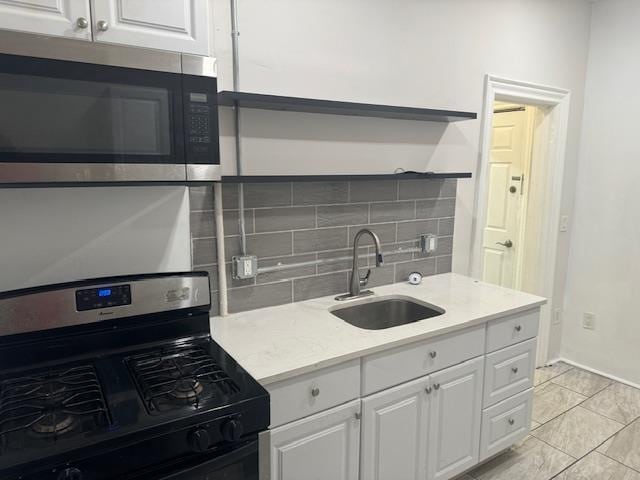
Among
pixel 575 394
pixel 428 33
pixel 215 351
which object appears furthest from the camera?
pixel 575 394

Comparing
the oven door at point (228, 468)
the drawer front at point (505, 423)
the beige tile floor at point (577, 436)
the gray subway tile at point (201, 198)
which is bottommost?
the beige tile floor at point (577, 436)

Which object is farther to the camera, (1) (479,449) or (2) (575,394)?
(2) (575,394)

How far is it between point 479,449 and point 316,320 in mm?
1081

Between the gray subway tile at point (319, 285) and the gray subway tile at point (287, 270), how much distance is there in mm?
35

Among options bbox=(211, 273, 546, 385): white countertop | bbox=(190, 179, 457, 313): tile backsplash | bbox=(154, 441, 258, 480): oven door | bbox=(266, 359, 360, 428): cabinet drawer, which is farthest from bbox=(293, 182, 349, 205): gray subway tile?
bbox=(154, 441, 258, 480): oven door

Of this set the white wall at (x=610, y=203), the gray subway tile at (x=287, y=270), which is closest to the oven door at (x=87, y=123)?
the gray subway tile at (x=287, y=270)

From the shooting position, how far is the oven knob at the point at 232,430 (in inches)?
47.0

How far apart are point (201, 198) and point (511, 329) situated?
1.59 meters

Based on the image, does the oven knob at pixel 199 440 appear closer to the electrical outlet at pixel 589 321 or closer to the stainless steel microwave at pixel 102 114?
the stainless steel microwave at pixel 102 114

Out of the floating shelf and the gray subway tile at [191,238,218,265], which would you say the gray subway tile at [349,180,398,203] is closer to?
the floating shelf

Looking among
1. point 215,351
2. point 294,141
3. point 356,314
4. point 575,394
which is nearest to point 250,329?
point 215,351

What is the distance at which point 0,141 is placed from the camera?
3.69 ft

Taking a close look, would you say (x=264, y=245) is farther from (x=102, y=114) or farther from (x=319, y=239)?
(x=102, y=114)

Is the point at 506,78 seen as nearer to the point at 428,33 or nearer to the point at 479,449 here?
the point at 428,33
